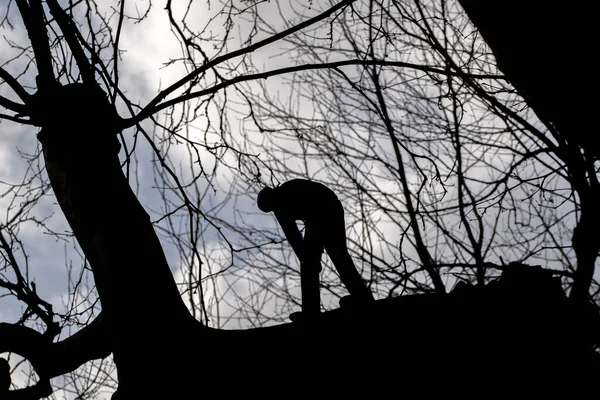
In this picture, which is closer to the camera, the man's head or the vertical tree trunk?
the vertical tree trunk

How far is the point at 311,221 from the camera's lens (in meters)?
1.83

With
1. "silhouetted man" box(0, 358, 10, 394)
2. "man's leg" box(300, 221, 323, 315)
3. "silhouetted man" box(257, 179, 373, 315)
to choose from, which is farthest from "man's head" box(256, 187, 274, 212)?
"silhouetted man" box(0, 358, 10, 394)

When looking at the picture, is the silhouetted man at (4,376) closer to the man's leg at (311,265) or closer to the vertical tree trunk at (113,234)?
the vertical tree trunk at (113,234)

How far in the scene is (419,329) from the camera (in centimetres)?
164

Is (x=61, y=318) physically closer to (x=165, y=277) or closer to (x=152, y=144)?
(x=152, y=144)

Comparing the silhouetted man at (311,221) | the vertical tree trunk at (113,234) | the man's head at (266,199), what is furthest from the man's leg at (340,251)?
the vertical tree trunk at (113,234)

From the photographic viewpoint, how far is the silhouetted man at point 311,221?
5.96 feet

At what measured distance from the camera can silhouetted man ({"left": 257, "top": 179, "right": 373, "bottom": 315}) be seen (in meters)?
1.82

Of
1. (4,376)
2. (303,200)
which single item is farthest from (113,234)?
(4,376)

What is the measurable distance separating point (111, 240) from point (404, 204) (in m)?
4.07

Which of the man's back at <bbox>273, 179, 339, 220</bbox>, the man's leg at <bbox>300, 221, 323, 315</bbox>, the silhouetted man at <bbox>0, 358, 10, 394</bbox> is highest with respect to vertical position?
the man's back at <bbox>273, 179, 339, 220</bbox>

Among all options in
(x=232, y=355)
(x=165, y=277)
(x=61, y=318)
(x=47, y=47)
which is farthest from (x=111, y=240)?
(x=61, y=318)

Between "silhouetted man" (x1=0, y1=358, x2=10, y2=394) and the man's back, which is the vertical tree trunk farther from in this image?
"silhouetted man" (x1=0, y1=358, x2=10, y2=394)

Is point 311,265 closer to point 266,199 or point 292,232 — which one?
point 292,232
